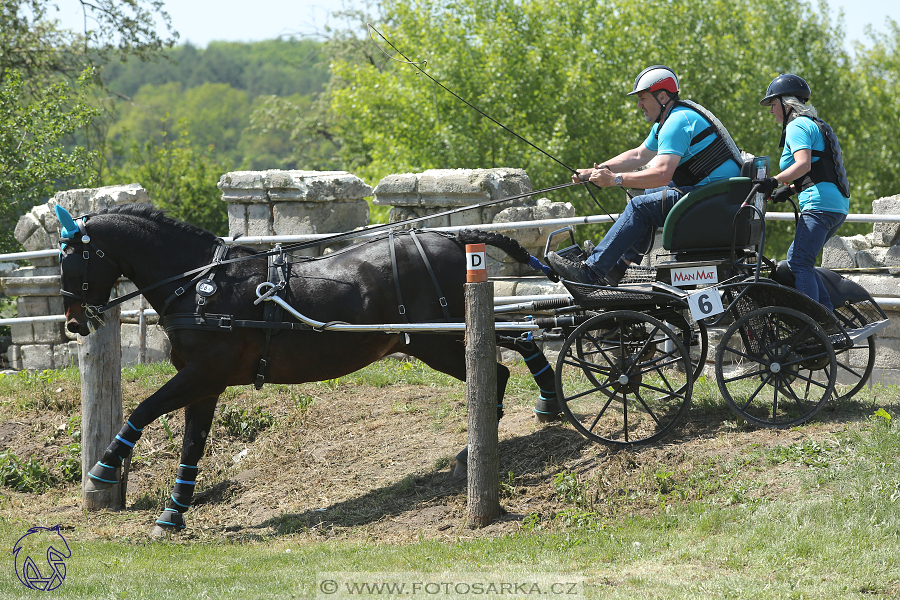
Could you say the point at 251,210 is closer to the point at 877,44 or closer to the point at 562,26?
the point at 562,26

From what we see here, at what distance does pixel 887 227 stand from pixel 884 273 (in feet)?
1.35

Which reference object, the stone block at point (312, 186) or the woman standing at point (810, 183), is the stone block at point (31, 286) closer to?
the stone block at point (312, 186)

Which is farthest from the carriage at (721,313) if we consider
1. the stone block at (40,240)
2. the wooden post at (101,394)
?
the stone block at (40,240)

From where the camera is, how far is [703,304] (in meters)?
5.30

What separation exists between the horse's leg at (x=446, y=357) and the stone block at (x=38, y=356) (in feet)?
19.8

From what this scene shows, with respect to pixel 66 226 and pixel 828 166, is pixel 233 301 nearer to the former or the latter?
pixel 66 226

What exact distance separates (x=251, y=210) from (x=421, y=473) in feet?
14.2

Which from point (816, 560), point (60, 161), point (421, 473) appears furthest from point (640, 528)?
point (60, 161)

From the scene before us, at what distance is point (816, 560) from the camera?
13.1 feet

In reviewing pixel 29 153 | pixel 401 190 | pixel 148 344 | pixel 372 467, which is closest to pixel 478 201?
pixel 401 190

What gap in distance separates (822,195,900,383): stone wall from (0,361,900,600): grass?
171 centimetres

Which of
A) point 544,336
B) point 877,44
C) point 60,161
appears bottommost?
point 544,336

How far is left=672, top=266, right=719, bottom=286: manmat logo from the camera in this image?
536cm

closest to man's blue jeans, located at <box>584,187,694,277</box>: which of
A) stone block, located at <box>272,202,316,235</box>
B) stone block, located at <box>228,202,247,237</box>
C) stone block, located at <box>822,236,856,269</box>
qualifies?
stone block, located at <box>822,236,856,269</box>
